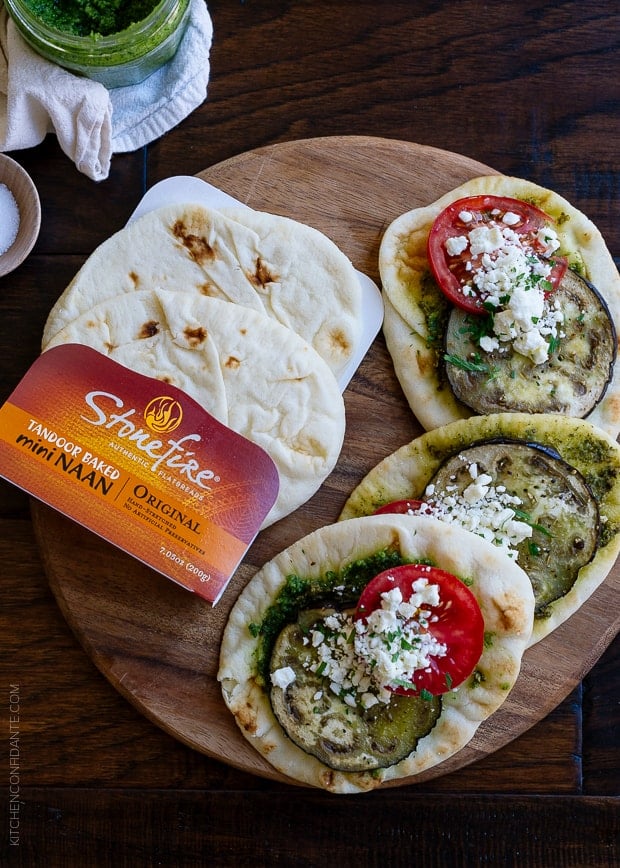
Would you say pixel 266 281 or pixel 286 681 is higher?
pixel 266 281

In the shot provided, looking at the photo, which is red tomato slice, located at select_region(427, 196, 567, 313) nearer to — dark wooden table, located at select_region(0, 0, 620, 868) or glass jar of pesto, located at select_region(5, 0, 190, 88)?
dark wooden table, located at select_region(0, 0, 620, 868)

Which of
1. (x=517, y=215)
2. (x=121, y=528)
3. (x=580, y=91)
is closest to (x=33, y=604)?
(x=121, y=528)

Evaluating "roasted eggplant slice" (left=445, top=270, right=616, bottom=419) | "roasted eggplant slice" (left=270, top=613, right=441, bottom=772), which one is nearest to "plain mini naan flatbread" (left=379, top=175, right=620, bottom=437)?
"roasted eggplant slice" (left=445, top=270, right=616, bottom=419)

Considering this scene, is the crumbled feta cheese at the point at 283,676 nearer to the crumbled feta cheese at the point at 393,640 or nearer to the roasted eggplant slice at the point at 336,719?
the roasted eggplant slice at the point at 336,719

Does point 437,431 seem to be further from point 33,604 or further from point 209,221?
point 33,604

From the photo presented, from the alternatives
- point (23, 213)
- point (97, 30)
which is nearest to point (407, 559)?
point (23, 213)

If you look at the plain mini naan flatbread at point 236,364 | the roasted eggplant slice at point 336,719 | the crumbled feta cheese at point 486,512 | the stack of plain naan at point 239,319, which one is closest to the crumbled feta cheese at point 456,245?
the stack of plain naan at point 239,319
